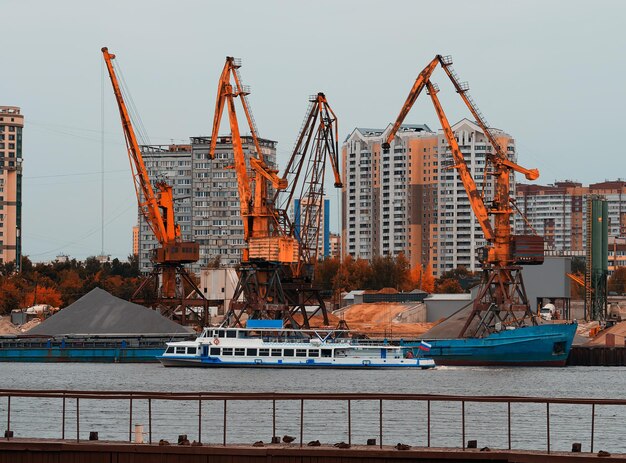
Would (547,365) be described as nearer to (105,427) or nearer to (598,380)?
(598,380)

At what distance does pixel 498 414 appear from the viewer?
173 feet

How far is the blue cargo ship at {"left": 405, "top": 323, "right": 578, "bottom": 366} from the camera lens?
10231cm

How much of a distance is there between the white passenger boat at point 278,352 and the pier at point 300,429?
3484cm

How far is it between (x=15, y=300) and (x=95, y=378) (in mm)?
80584

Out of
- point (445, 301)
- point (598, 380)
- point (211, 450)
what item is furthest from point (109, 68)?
point (211, 450)

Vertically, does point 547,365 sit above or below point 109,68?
below

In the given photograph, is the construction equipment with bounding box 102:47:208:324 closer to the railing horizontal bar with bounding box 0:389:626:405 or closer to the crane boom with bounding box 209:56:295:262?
the crane boom with bounding box 209:56:295:262

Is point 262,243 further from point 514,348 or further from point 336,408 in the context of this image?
point 336,408

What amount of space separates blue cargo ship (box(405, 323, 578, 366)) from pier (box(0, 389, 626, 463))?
4094cm

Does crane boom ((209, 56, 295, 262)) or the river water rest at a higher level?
crane boom ((209, 56, 295, 262))

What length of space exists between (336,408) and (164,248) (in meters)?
68.3

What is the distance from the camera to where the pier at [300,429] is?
30.1 meters

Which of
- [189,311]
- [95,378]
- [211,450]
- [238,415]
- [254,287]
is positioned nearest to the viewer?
[211,450]

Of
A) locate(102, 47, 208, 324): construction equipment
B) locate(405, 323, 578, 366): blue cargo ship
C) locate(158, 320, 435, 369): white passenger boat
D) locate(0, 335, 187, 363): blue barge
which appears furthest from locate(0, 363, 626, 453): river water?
locate(102, 47, 208, 324): construction equipment
